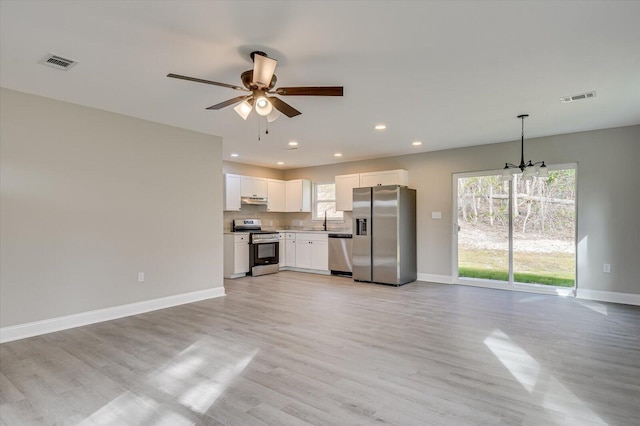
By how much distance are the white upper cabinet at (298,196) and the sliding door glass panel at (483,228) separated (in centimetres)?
351

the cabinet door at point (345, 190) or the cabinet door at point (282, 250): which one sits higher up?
the cabinet door at point (345, 190)

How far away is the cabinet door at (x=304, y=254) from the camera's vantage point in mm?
7707

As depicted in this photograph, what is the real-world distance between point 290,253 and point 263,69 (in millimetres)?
5740

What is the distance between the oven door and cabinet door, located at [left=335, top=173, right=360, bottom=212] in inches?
66.1

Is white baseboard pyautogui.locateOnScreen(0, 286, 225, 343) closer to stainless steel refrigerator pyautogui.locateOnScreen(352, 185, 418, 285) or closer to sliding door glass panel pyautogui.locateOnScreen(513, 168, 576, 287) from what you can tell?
stainless steel refrigerator pyautogui.locateOnScreen(352, 185, 418, 285)

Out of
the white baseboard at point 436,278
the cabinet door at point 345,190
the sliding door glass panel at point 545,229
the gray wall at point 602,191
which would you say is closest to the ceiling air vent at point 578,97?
the gray wall at point 602,191

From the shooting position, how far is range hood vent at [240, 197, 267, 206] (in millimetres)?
7660

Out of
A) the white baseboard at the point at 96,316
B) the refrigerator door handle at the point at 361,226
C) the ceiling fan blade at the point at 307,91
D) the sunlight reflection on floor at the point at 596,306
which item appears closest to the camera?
the ceiling fan blade at the point at 307,91

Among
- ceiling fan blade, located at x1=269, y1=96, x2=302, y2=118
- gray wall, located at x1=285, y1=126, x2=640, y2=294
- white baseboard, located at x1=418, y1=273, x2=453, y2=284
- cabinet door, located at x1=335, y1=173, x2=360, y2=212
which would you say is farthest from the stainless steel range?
ceiling fan blade, located at x1=269, y1=96, x2=302, y2=118

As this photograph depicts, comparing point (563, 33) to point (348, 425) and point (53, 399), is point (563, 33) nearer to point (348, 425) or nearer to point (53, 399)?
point (348, 425)

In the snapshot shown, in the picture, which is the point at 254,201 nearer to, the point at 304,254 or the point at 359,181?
the point at 304,254

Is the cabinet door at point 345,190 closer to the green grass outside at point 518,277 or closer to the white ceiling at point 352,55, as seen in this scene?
the green grass outside at point 518,277

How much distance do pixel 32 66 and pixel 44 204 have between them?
4.67 feet

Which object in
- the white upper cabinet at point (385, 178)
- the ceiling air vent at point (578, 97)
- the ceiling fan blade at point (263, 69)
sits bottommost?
the white upper cabinet at point (385, 178)
